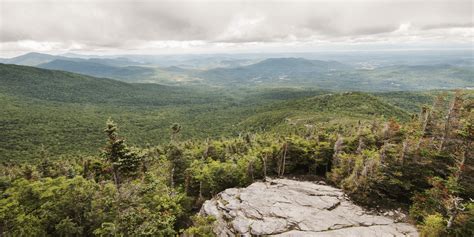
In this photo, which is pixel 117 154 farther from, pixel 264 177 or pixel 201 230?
pixel 264 177

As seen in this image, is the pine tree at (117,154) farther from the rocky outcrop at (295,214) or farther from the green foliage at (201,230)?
the green foliage at (201,230)

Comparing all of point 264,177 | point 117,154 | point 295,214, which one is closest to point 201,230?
point 295,214

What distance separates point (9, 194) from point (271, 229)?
3186cm

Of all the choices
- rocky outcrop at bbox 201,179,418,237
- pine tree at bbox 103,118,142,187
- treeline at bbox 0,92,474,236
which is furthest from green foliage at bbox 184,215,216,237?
pine tree at bbox 103,118,142,187

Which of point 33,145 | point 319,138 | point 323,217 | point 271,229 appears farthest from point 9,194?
point 33,145

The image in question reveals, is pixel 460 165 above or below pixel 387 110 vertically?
above

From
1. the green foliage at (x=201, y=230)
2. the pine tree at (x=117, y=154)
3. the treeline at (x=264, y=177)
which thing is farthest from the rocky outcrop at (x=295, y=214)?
the pine tree at (x=117, y=154)

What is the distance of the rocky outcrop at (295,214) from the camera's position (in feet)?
86.5

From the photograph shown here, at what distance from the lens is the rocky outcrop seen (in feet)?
86.5

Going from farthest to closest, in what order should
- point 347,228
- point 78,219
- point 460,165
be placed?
1. point 78,219
2. point 347,228
3. point 460,165

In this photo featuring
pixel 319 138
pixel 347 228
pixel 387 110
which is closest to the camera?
pixel 347 228

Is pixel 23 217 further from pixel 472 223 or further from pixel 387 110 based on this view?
pixel 387 110

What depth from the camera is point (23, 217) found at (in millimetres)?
28531

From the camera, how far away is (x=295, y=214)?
29.5 meters
